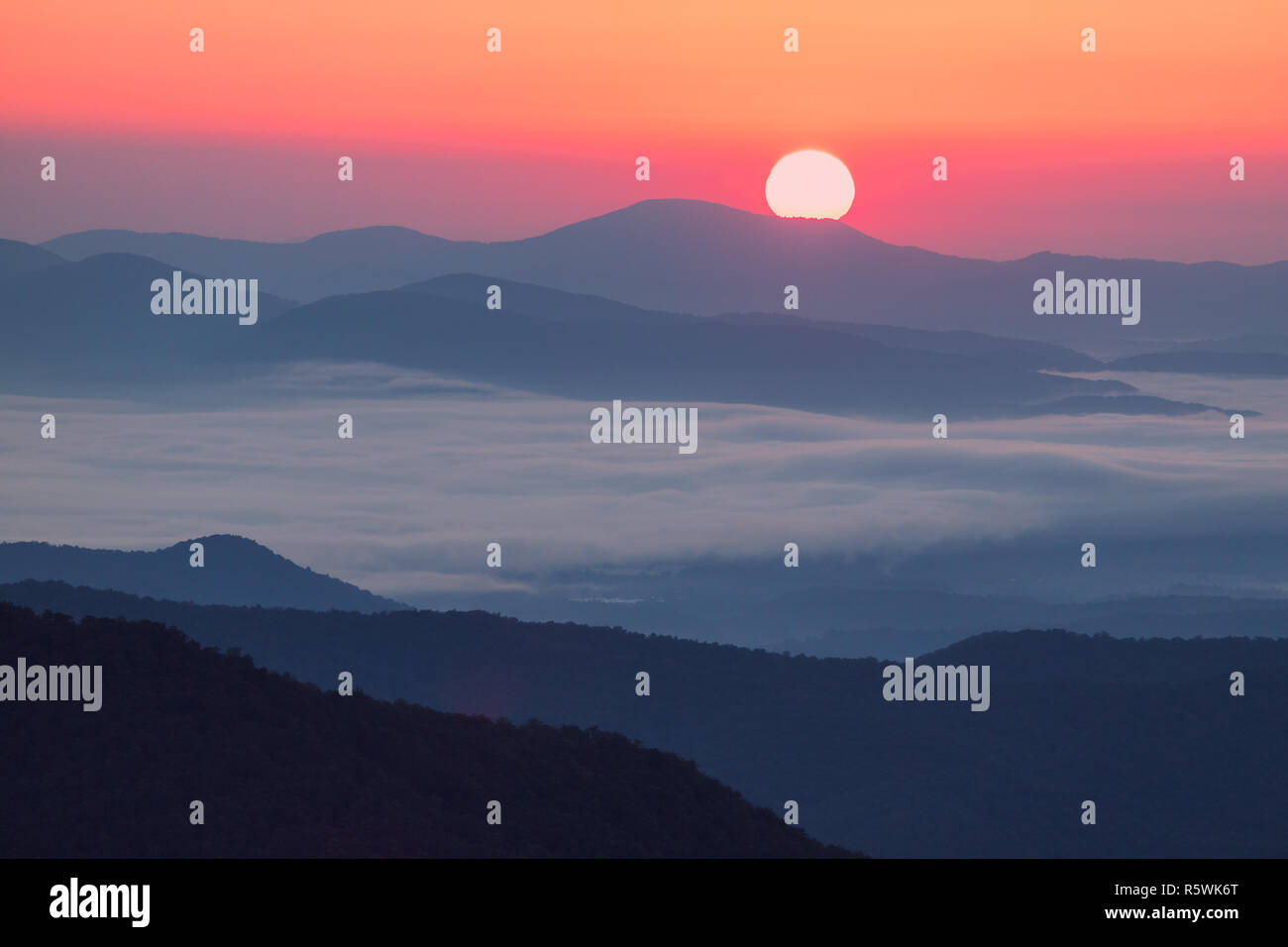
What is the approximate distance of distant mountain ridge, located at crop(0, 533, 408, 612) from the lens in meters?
128

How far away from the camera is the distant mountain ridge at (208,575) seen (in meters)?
128

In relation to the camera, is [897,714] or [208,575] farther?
[208,575]

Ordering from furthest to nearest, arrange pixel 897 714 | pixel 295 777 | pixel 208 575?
pixel 208 575 < pixel 897 714 < pixel 295 777

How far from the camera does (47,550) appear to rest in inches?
5768

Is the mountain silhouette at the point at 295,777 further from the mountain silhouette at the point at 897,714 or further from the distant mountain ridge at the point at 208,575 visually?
the distant mountain ridge at the point at 208,575

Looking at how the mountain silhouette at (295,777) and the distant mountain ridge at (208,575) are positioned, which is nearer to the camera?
the mountain silhouette at (295,777)

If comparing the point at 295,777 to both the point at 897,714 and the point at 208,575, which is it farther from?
the point at 208,575

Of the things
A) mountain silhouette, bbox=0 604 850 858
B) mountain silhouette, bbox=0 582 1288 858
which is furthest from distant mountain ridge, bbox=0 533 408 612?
mountain silhouette, bbox=0 604 850 858

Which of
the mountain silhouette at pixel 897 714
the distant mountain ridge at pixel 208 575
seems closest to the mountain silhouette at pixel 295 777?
the mountain silhouette at pixel 897 714

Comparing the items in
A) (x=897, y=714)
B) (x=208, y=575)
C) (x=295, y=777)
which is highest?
(x=208, y=575)

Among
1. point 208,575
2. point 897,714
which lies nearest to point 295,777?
point 897,714

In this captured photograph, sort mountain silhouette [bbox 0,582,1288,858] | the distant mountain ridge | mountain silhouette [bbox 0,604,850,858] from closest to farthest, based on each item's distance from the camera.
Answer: mountain silhouette [bbox 0,604,850,858], mountain silhouette [bbox 0,582,1288,858], the distant mountain ridge

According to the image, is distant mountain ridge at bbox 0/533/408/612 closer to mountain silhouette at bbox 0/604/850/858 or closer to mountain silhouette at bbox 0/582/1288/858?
mountain silhouette at bbox 0/582/1288/858

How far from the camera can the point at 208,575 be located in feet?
422
